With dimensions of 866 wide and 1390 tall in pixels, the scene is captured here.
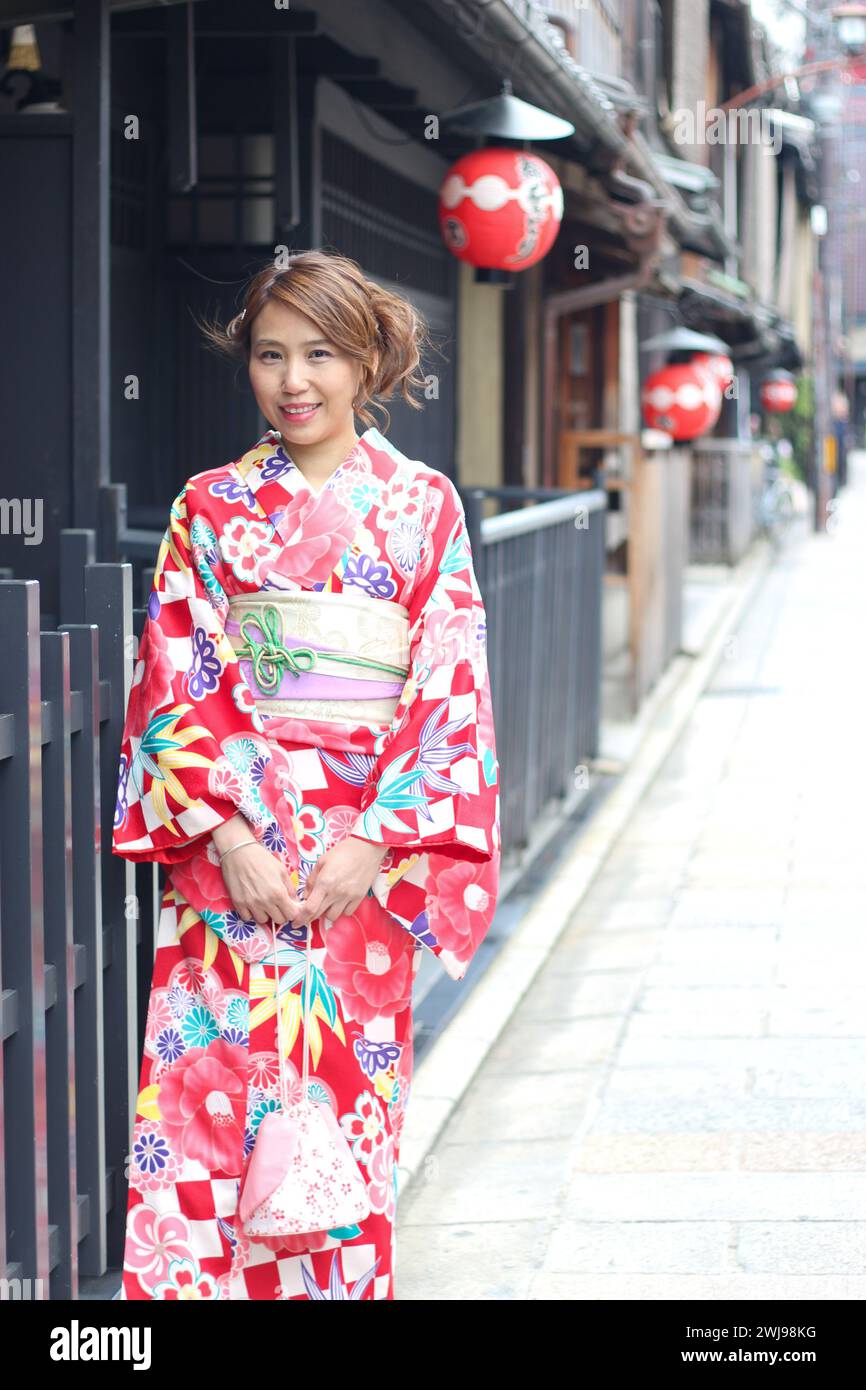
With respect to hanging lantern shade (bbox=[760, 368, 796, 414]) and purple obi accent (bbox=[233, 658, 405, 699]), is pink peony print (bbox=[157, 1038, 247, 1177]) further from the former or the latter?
hanging lantern shade (bbox=[760, 368, 796, 414])

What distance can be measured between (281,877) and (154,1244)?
722 mm

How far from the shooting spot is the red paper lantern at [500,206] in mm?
6777

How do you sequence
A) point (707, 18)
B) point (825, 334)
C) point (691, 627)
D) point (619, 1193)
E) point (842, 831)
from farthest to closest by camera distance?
point (825, 334), point (707, 18), point (691, 627), point (842, 831), point (619, 1193)

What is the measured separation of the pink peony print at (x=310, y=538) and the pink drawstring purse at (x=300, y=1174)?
2.03 ft

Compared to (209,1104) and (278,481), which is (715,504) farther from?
(209,1104)

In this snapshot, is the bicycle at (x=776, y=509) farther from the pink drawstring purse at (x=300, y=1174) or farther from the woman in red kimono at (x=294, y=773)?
the pink drawstring purse at (x=300, y=1174)

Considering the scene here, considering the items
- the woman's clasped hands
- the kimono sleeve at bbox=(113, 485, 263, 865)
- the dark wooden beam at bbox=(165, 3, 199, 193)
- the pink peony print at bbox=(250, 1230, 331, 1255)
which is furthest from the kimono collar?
the dark wooden beam at bbox=(165, 3, 199, 193)

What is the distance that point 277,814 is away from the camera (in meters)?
3.13

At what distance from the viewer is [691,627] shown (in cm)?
1662

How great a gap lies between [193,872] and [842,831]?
5675 millimetres

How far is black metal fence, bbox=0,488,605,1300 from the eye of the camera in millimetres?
3021

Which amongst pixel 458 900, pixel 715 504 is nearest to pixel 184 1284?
pixel 458 900

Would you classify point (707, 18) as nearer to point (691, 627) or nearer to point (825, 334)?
point (691, 627)

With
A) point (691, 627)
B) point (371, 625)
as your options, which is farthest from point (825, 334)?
point (371, 625)
